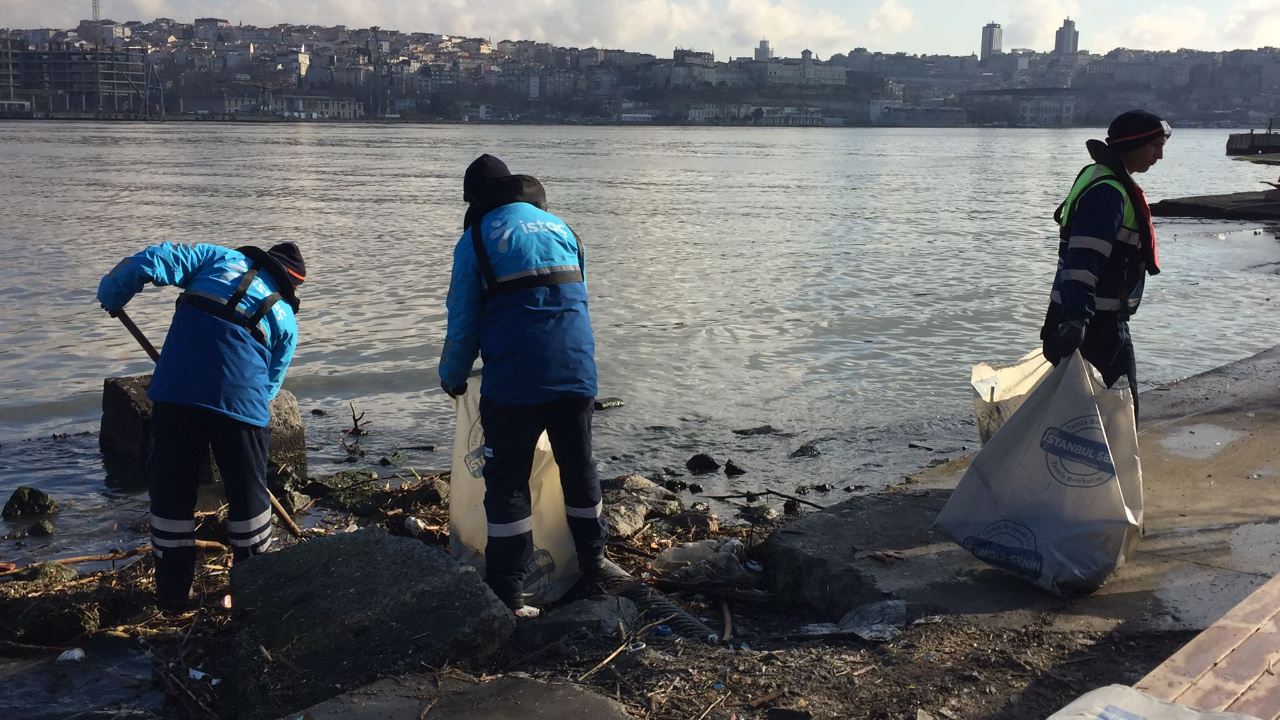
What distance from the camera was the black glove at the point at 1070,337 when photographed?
433cm

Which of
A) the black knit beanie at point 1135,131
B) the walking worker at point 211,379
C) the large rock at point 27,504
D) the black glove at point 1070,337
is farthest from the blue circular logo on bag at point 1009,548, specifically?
the large rock at point 27,504

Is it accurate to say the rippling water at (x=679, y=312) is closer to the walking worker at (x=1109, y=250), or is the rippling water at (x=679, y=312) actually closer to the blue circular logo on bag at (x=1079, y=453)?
the walking worker at (x=1109, y=250)

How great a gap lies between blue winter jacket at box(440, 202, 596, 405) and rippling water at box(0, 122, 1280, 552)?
10.0ft

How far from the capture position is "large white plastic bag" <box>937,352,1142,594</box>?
4.05 meters

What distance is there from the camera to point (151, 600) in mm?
4793

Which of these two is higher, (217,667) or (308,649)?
(308,649)

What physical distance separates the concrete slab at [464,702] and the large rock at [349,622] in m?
0.12

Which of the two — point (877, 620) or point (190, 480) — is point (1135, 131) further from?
point (190, 480)

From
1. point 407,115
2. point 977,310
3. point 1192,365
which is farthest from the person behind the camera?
point 407,115

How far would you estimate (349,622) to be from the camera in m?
3.71

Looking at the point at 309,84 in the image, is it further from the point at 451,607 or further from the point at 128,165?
the point at 451,607

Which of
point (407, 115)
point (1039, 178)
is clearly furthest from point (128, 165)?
point (407, 115)

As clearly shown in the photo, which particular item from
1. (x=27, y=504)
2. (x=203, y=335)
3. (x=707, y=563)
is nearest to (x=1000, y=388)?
(x=707, y=563)

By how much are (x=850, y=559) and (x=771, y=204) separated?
29662 mm
